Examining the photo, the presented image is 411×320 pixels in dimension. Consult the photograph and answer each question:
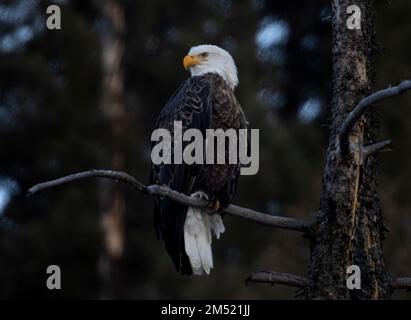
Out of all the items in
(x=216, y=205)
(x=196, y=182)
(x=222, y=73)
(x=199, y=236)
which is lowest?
(x=199, y=236)

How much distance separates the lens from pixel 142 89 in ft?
57.4

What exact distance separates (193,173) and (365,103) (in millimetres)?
1915

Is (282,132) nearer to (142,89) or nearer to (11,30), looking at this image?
(142,89)

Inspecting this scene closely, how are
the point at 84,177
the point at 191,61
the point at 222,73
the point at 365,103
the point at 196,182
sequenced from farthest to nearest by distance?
the point at 191,61, the point at 222,73, the point at 196,182, the point at 84,177, the point at 365,103

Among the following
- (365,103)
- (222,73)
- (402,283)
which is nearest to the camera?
(365,103)

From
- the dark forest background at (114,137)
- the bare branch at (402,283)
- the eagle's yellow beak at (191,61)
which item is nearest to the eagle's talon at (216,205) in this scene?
the eagle's yellow beak at (191,61)

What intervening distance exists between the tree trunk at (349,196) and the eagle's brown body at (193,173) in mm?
1216

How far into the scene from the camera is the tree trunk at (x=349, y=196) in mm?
5027

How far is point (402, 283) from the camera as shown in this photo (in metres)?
5.10

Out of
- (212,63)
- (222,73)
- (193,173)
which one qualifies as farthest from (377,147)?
(212,63)

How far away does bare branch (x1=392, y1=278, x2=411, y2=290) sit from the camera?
5074 mm

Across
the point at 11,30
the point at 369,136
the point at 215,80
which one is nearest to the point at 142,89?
the point at 11,30

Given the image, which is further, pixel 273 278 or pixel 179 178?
pixel 179 178

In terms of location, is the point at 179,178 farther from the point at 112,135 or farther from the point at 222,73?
the point at 112,135
